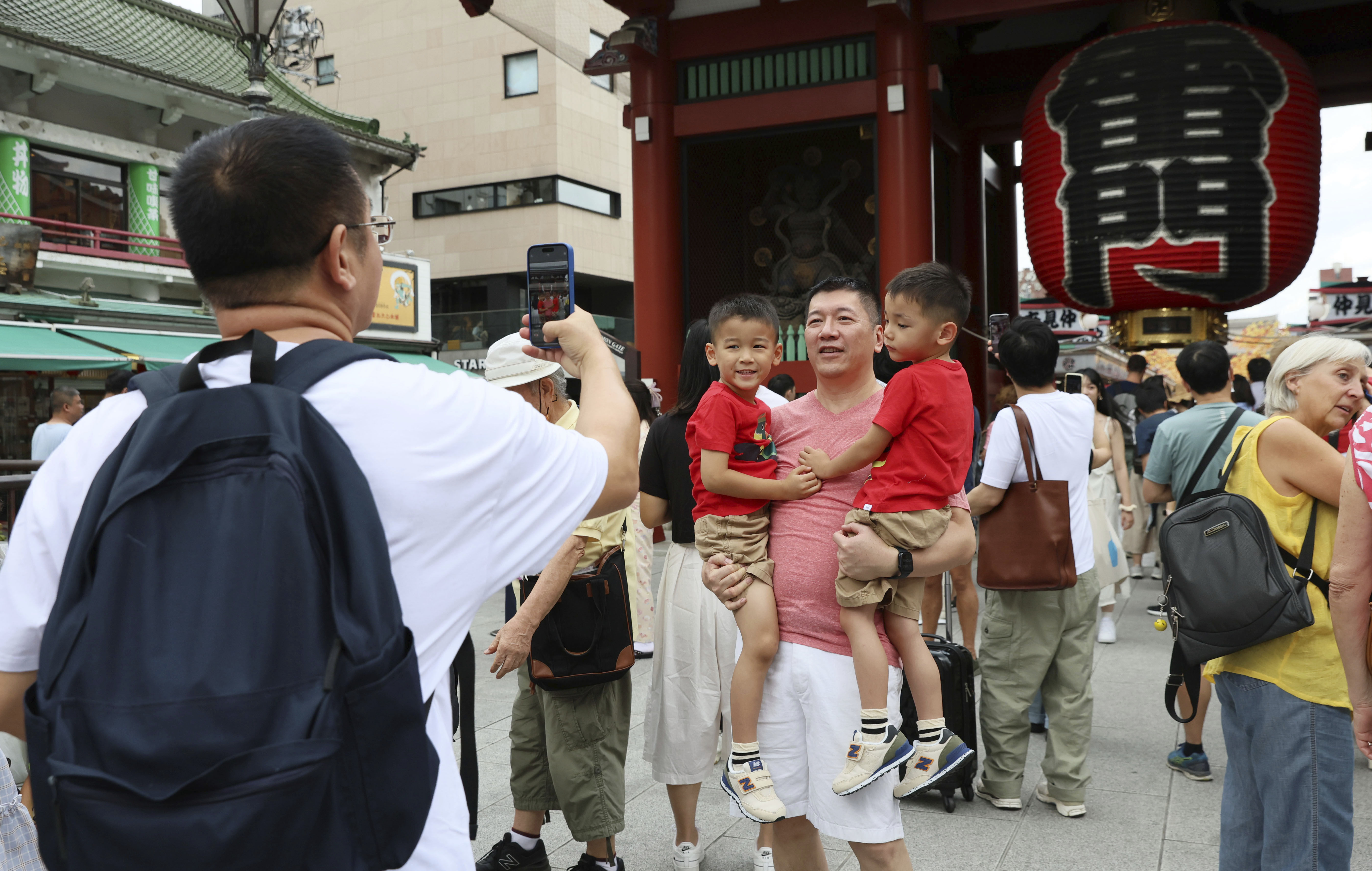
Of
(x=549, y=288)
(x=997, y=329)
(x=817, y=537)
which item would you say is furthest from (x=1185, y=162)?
(x=549, y=288)

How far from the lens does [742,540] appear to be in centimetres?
257

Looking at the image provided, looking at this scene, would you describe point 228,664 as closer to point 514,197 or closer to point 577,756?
point 577,756

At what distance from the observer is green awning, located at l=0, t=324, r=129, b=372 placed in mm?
11203

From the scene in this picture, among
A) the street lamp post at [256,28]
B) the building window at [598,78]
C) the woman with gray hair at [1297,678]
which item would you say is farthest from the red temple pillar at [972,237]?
the building window at [598,78]

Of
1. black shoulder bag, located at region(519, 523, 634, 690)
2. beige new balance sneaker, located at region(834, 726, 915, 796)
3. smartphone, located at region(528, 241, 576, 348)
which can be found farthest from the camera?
black shoulder bag, located at region(519, 523, 634, 690)

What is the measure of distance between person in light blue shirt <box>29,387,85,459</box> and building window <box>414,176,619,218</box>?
1875 cm

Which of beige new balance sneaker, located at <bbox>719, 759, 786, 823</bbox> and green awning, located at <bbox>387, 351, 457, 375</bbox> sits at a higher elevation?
green awning, located at <bbox>387, 351, 457, 375</bbox>

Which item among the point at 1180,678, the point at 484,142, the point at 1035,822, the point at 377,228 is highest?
the point at 484,142

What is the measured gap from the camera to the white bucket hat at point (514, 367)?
316cm

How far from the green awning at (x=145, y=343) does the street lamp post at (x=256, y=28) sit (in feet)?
29.2

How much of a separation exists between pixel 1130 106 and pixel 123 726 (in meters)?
8.94

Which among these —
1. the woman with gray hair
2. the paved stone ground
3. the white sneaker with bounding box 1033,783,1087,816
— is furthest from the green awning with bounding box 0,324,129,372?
the woman with gray hair

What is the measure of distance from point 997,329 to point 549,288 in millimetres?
3785

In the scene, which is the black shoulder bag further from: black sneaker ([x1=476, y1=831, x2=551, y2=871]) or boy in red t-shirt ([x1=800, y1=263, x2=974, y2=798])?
boy in red t-shirt ([x1=800, y1=263, x2=974, y2=798])
